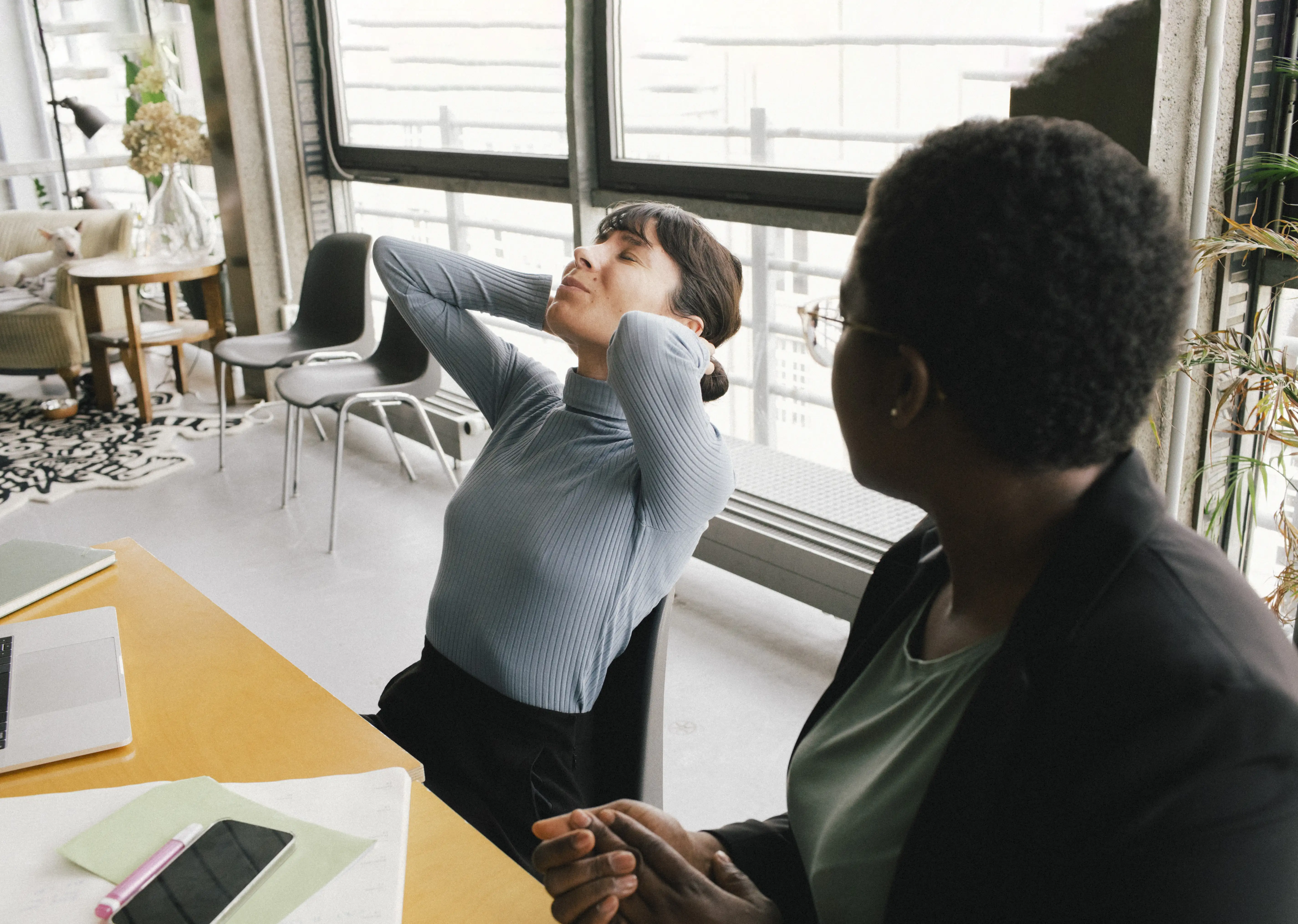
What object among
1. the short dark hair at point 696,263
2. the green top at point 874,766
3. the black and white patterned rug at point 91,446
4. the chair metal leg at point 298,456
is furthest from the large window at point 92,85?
the green top at point 874,766

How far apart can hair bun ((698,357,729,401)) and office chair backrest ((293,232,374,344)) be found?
2.61 metres

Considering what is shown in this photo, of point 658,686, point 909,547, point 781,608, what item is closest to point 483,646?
point 658,686

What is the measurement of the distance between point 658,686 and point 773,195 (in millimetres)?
1864

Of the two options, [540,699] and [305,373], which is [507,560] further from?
[305,373]

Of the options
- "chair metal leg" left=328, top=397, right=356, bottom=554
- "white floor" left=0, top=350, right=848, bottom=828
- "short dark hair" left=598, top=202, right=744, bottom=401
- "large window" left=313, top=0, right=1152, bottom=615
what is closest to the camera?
"short dark hair" left=598, top=202, right=744, bottom=401

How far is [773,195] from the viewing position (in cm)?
293

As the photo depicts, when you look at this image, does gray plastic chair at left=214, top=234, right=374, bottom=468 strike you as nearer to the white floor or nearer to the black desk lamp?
the white floor

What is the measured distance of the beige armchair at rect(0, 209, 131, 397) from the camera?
509 centimetres

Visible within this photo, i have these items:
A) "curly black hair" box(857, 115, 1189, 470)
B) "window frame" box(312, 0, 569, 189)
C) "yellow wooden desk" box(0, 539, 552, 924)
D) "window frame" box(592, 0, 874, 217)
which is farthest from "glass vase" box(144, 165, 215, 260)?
"curly black hair" box(857, 115, 1189, 470)

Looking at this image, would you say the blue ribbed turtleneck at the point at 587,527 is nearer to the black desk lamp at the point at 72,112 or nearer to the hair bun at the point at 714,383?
the hair bun at the point at 714,383

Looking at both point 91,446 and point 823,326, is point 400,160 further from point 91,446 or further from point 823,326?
point 823,326

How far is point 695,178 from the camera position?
314cm

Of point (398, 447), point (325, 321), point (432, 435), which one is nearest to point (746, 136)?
point (432, 435)

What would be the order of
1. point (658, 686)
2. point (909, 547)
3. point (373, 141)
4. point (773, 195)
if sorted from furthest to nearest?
point (373, 141) → point (773, 195) → point (658, 686) → point (909, 547)
